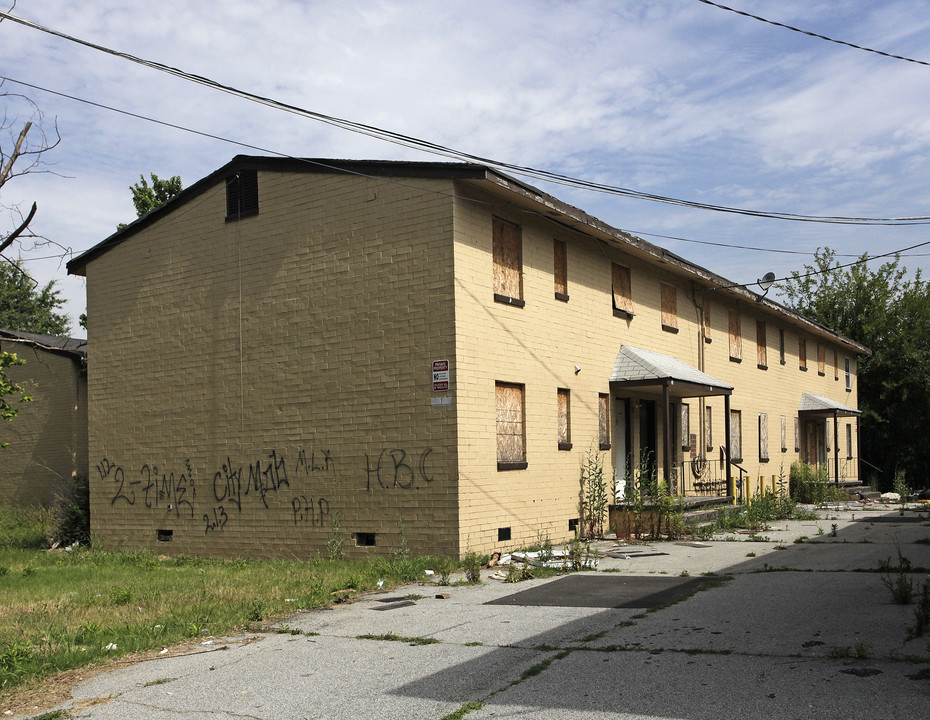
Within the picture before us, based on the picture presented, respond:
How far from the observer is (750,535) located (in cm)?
1678

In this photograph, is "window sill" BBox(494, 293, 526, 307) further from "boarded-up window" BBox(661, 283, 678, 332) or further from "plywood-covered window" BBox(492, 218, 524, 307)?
"boarded-up window" BBox(661, 283, 678, 332)

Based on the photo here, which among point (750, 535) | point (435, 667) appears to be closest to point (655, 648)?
point (435, 667)

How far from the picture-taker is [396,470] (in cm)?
1395

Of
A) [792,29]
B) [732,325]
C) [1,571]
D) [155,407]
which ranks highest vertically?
[792,29]

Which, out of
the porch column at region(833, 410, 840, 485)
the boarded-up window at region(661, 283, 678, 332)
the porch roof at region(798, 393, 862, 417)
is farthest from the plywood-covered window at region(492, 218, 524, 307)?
the porch column at region(833, 410, 840, 485)

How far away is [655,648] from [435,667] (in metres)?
1.78

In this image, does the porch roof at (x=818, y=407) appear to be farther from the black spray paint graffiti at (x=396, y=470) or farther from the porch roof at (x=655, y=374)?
the black spray paint graffiti at (x=396, y=470)

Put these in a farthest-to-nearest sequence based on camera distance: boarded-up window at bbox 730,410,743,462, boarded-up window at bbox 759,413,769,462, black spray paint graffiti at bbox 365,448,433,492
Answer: boarded-up window at bbox 759,413,769,462 → boarded-up window at bbox 730,410,743,462 → black spray paint graffiti at bbox 365,448,433,492

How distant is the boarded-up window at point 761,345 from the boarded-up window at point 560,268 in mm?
11981

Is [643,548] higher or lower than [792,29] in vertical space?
lower

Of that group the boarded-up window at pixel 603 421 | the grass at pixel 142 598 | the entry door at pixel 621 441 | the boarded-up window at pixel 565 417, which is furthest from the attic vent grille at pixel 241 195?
the entry door at pixel 621 441

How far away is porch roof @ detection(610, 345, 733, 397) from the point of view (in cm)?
1759

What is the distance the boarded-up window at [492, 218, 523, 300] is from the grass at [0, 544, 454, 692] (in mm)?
4666

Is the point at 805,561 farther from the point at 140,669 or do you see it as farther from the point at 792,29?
the point at 140,669
